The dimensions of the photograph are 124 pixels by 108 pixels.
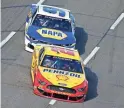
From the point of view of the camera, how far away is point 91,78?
24344 millimetres

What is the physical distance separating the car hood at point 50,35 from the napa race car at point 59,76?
5.07ft

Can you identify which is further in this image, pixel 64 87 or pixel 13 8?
pixel 13 8

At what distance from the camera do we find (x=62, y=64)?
75.1ft

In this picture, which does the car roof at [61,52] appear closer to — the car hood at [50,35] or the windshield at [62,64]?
the windshield at [62,64]

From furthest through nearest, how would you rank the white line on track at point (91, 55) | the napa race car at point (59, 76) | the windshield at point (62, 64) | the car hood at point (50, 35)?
the white line on track at point (91, 55) < the car hood at point (50, 35) < the windshield at point (62, 64) < the napa race car at point (59, 76)

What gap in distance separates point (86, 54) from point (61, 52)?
10.3ft

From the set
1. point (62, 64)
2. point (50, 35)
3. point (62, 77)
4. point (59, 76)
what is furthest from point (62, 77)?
point (50, 35)

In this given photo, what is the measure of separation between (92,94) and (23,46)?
445cm

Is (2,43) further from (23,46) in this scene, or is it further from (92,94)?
(92,94)

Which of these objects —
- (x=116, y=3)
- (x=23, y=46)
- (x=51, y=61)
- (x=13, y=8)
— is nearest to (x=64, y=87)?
(x=51, y=61)

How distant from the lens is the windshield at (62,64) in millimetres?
22703

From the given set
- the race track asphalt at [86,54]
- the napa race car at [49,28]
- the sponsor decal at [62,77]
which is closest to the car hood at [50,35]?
the napa race car at [49,28]

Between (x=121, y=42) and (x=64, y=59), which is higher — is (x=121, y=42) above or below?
below

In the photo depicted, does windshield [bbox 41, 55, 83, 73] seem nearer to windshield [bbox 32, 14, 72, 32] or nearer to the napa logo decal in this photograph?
the napa logo decal
